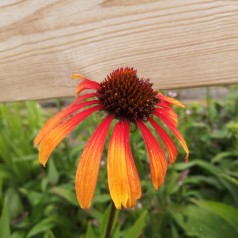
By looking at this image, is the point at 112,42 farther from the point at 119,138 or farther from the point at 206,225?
the point at 206,225

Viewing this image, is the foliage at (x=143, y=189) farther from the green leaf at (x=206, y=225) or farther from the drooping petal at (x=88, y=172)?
the drooping petal at (x=88, y=172)

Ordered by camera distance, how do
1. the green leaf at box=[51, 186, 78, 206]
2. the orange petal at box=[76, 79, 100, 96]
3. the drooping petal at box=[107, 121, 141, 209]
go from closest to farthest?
the drooping petal at box=[107, 121, 141, 209], the orange petal at box=[76, 79, 100, 96], the green leaf at box=[51, 186, 78, 206]

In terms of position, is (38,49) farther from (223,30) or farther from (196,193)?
(196,193)

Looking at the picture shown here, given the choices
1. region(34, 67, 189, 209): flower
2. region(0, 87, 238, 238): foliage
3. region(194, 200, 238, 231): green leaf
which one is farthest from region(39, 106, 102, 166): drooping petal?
region(194, 200, 238, 231): green leaf

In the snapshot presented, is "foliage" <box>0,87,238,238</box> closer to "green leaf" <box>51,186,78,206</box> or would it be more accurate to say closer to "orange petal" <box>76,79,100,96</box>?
"green leaf" <box>51,186,78,206</box>

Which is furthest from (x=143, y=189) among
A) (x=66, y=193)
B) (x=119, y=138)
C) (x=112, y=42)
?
(x=119, y=138)

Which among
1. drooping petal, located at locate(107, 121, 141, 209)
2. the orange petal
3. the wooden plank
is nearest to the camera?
drooping petal, located at locate(107, 121, 141, 209)

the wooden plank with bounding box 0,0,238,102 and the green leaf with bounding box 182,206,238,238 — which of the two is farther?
the green leaf with bounding box 182,206,238,238
